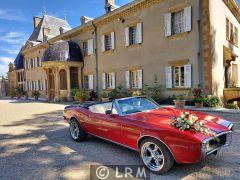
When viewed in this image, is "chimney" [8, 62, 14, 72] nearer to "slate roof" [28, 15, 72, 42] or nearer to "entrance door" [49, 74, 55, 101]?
"slate roof" [28, 15, 72, 42]

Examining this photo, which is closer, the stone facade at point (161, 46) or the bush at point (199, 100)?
the bush at point (199, 100)

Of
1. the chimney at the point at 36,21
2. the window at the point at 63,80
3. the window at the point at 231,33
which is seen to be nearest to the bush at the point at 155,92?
the window at the point at 231,33

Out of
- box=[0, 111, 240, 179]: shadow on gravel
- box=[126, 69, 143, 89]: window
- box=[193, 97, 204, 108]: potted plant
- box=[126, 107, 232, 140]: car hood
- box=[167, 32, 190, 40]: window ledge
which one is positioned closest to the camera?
box=[126, 107, 232, 140]: car hood

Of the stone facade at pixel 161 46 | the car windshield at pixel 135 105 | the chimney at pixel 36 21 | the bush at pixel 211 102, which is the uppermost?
the chimney at pixel 36 21

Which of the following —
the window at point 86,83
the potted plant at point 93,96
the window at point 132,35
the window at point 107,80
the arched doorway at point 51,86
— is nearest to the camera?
the window at point 132,35

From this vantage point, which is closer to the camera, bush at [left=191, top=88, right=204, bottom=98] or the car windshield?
the car windshield

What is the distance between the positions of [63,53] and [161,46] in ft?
32.6

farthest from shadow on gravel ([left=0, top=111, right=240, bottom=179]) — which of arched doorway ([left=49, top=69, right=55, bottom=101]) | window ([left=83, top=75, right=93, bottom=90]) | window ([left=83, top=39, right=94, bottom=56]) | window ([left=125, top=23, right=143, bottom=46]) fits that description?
arched doorway ([left=49, top=69, right=55, bottom=101])

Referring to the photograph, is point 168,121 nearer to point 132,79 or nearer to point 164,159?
point 164,159

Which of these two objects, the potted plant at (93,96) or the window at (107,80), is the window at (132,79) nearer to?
the window at (107,80)

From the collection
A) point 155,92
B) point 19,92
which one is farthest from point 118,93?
point 19,92

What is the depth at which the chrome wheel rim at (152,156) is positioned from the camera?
4.01 metres

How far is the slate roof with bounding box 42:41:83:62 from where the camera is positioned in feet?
65.6

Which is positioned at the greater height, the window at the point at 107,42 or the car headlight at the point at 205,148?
the window at the point at 107,42
